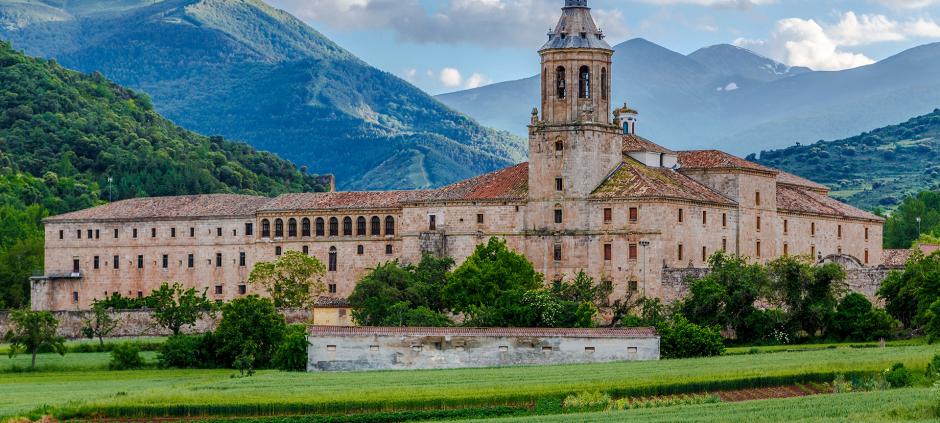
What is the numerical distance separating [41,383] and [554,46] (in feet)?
120

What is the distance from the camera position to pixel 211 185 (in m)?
151

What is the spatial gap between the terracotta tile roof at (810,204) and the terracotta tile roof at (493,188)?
1572 centimetres

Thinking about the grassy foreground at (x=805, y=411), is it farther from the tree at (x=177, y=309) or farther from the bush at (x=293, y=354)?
the tree at (x=177, y=309)

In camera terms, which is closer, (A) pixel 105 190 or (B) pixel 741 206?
(B) pixel 741 206

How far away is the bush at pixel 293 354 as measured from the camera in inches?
3014

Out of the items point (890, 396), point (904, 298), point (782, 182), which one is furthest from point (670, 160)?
point (890, 396)

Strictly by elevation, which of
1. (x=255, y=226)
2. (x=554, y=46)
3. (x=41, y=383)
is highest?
(x=554, y=46)

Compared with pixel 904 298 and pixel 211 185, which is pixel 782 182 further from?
pixel 211 185

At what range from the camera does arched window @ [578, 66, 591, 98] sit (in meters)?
99.1

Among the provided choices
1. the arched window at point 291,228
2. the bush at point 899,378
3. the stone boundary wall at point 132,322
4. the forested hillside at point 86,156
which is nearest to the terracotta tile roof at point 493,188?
the arched window at point 291,228

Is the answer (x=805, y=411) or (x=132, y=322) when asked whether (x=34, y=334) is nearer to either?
(x=132, y=322)

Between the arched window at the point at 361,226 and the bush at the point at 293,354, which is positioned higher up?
the arched window at the point at 361,226

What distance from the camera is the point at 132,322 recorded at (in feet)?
341

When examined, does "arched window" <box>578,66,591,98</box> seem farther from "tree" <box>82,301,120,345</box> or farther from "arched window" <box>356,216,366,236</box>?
"tree" <box>82,301,120,345</box>
